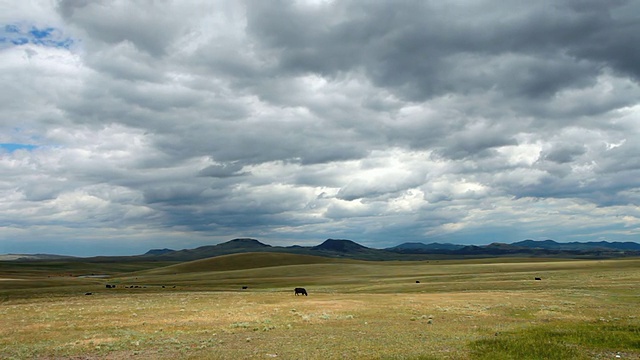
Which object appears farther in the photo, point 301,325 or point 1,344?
point 301,325

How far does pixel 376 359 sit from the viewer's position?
21359mm

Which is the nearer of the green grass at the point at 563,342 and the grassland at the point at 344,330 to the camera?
the green grass at the point at 563,342

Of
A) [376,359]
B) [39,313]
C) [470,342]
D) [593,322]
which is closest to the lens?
[376,359]

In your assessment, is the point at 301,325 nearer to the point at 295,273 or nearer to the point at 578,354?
the point at 578,354

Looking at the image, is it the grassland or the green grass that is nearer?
the green grass

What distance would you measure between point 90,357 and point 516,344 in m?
22.5

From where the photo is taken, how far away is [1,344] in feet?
88.2

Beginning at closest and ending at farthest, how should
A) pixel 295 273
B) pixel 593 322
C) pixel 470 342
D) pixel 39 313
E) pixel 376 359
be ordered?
pixel 376 359 < pixel 470 342 < pixel 593 322 < pixel 39 313 < pixel 295 273

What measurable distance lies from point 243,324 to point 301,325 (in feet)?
14.0

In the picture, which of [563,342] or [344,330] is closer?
[563,342]

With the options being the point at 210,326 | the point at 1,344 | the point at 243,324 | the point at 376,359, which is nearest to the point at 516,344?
the point at 376,359

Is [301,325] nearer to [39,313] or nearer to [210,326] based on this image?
[210,326]

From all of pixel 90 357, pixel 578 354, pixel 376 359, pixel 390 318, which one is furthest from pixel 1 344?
pixel 578 354

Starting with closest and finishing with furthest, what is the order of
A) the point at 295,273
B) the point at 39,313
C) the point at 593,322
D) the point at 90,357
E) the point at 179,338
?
the point at 90,357
the point at 179,338
the point at 593,322
the point at 39,313
the point at 295,273
